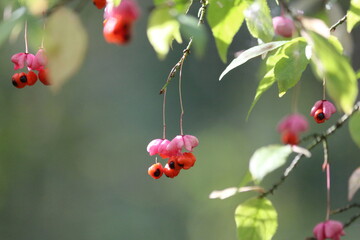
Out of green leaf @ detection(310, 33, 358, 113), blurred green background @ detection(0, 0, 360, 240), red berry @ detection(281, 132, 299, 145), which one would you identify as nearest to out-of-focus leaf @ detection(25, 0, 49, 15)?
green leaf @ detection(310, 33, 358, 113)

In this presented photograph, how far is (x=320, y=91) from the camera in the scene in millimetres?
6578

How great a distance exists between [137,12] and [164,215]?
605 centimetres

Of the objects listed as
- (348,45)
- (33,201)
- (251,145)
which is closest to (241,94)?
(251,145)

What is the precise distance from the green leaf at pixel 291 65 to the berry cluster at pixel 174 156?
0.87 feet

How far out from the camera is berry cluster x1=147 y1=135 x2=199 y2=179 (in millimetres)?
1146

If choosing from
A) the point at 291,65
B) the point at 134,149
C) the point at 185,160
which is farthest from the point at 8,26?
the point at 134,149

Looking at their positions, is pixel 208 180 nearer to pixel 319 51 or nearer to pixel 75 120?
pixel 75 120

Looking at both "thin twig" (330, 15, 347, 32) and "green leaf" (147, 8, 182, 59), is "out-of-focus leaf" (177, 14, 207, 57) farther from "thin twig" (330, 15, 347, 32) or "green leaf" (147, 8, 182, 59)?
"thin twig" (330, 15, 347, 32)

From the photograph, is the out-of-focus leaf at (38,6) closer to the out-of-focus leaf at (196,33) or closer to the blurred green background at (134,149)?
the out-of-focus leaf at (196,33)

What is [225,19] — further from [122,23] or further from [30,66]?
[30,66]

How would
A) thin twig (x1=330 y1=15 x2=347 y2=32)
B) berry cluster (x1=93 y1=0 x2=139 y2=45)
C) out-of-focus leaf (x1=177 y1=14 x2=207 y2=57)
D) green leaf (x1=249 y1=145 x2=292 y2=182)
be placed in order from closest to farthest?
out-of-focus leaf (x1=177 y1=14 x2=207 y2=57) → berry cluster (x1=93 y1=0 x2=139 y2=45) → green leaf (x1=249 y1=145 x2=292 y2=182) → thin twig (x1=330 y1=15 x2=347 y2=32)

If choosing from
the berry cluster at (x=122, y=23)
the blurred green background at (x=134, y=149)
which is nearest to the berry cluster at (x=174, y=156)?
the berry cluster at (x=122, y=23)

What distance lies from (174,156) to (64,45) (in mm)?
603

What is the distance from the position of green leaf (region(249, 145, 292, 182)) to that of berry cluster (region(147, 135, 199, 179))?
0.31 meters
